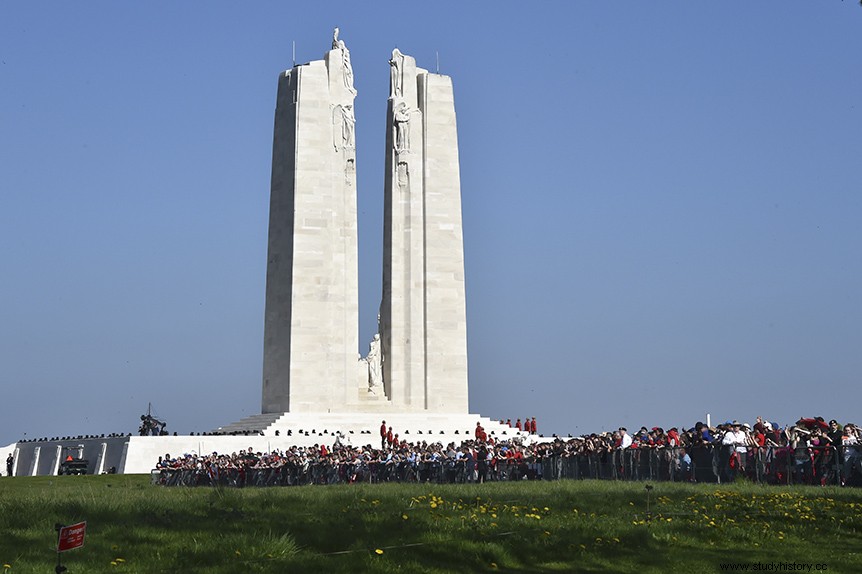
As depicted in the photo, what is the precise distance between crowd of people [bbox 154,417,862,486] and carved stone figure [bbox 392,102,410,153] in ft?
60.9

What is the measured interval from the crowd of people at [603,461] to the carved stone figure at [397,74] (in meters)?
20.5

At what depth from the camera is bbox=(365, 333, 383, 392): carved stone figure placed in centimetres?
5469

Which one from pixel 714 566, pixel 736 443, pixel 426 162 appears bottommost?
pixel 714 566

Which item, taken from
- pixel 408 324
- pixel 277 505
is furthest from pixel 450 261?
pixel 277 505

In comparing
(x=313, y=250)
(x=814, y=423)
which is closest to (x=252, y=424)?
(x=313, y=250)

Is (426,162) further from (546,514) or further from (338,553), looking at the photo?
(338,553)

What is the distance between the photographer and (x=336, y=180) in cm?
5328

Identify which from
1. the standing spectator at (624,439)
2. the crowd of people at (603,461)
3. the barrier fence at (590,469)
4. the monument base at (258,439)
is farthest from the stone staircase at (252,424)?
the standing spectator at (624,439)

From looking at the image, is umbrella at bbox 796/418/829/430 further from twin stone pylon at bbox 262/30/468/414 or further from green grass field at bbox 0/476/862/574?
twin stone pylon at bbox 262/30/468/414

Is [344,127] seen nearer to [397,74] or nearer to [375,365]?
[397,74]

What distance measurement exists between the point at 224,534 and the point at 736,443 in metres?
12.0

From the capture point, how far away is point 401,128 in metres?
54.7

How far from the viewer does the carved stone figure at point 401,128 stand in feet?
179

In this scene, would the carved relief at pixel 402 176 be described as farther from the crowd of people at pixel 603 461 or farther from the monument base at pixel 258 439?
the crowd of people at pixel 603 461
